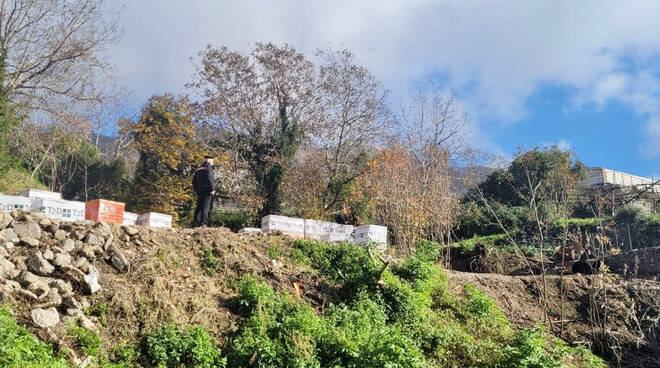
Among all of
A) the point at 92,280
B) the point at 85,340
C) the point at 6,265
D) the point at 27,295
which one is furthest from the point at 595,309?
the point at 6,265

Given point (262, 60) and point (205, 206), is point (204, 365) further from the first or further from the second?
point (262, 60)

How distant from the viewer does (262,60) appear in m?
21.7

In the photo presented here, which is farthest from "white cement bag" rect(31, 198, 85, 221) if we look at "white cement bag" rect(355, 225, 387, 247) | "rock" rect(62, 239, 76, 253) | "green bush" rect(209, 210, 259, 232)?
"green bush" rect(209, 210, 259, 232)

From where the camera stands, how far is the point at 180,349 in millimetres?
6930

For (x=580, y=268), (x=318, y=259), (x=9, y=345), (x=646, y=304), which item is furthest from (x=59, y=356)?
(x=580, y=268)

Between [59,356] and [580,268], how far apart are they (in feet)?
41.8

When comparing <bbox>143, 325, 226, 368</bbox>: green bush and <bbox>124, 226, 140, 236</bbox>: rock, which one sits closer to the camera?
<bbox>143, 325, 226, 368</bbox>: green bush

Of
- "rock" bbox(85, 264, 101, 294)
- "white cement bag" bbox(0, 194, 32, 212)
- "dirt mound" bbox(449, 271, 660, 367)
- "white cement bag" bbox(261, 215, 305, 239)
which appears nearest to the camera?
"rock" bbox(85, 264, 101, 294)

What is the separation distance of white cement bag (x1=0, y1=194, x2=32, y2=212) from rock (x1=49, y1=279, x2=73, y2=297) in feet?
9.93

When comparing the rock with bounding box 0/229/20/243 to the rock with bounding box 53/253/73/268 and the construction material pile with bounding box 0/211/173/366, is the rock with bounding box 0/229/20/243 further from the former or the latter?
the rock with bounding box 53/253/73/268

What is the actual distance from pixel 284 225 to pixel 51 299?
6105 millimetres

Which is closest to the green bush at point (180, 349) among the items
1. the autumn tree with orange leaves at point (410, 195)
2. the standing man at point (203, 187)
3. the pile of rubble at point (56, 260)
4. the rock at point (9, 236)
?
the pile of rubble at point (56, 260)

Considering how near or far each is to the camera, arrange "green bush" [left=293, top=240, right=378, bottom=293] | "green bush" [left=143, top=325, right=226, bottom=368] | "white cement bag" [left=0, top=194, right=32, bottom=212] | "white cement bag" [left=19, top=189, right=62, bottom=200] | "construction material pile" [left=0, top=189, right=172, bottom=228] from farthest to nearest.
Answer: "white cement bag" [left=19, top=189, right=62, bottom=200] → "green bush" [left=293, top=240, right=378, bottom=293] → "construction material pile" [left=0, top=189, right=172, bottom=228] → "white cement bag" [left=0, top=194, right=32, bottom=212] → "green bush" [left=143, top=325, right=226, bottom=368]

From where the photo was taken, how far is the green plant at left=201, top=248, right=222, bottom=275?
906 centimetres
